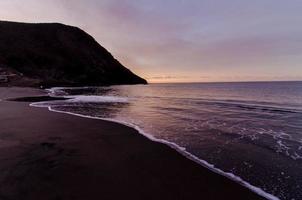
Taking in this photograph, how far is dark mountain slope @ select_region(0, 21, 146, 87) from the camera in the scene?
279ft

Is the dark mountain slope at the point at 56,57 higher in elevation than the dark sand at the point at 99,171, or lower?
higher

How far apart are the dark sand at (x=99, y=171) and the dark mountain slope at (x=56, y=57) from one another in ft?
216

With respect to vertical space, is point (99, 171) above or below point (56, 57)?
below

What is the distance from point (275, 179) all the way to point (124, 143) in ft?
15.0

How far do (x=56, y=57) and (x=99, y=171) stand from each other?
341 feet

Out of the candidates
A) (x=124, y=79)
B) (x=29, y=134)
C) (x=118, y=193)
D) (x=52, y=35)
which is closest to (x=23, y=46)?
(x=52, y=35)

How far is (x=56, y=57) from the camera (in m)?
100

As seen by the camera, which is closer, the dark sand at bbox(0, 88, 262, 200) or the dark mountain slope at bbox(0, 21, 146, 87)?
the dark sand at bbox(0, 88, 262, 200)

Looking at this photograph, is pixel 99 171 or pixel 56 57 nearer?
pixel 99 171

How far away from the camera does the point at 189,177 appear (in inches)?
208

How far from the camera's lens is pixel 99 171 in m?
5.48

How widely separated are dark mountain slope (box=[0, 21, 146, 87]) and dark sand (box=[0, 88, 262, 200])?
216ft

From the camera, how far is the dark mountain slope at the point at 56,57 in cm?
8519

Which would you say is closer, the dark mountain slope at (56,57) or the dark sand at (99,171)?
the dark sand at (99,171)
